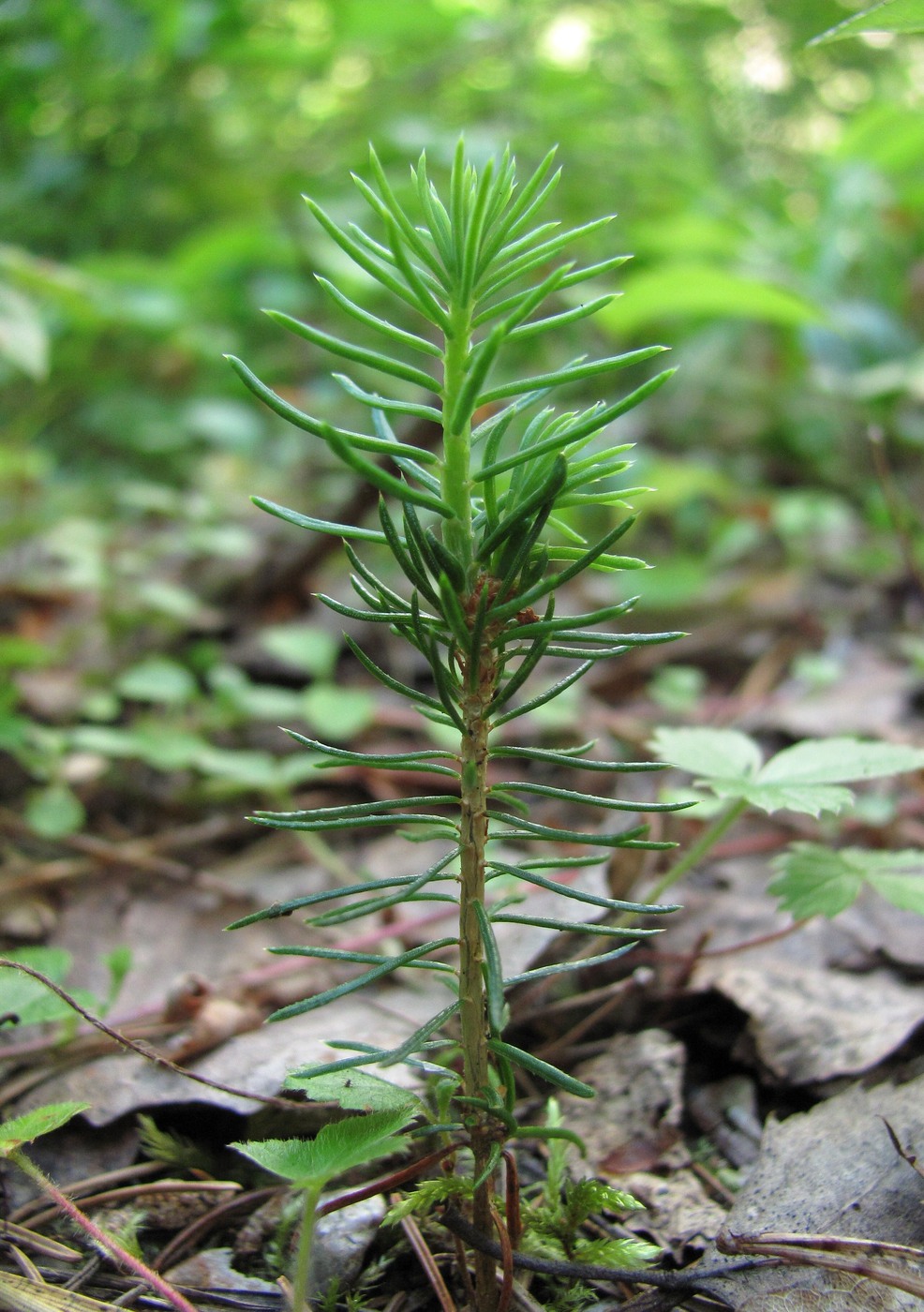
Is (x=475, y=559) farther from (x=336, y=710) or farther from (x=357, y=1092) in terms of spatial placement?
(x=336, y=710)


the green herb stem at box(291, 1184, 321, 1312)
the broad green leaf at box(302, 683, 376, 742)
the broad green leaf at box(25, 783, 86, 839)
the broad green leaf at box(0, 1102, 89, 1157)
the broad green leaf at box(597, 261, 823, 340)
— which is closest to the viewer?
the green herb stem at box(291, 1184, 321, 1312)

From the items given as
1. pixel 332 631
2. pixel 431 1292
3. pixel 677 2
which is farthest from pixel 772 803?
pixel 677 2

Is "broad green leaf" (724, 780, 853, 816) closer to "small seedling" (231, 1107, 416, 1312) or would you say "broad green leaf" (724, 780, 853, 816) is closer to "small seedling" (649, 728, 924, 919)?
"small seedling" (649, 728, 924, 919)

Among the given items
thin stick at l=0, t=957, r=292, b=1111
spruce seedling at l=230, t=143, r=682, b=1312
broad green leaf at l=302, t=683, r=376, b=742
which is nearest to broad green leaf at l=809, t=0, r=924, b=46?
spruce seedling at l=230, t=143, r=682, b=1312

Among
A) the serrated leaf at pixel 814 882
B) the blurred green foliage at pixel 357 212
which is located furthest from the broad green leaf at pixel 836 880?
the blurred green foliage at pixel 357 212

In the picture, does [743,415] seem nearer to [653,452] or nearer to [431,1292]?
[653,452]

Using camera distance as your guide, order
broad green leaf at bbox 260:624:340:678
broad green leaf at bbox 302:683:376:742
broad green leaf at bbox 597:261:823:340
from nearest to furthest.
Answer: broad green leaf at bbox 302:683:376:742 < broad green leaf at bbox 260:624:340:678 < broad green leaf at bbox 597:261:823:340

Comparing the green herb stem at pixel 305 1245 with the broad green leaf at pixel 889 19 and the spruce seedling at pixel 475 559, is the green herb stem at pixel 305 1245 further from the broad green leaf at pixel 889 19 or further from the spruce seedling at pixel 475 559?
the broad green leaf at pixel 889 19
